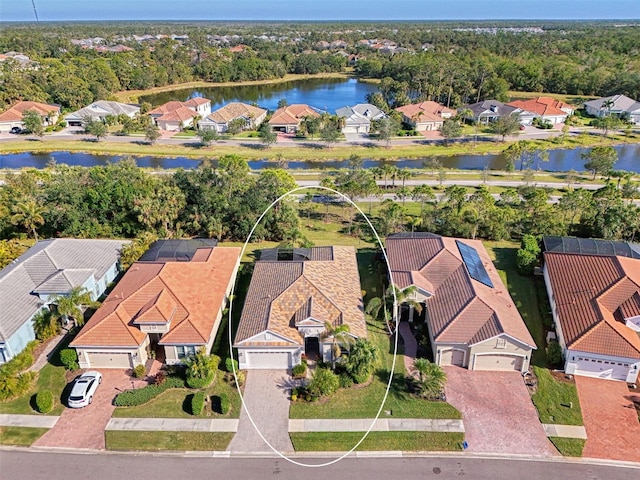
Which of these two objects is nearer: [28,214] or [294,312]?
[294,312]

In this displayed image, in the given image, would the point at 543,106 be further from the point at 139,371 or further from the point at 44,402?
the point at 44,402

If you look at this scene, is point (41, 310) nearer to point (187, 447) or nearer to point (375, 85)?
point (187, 447)

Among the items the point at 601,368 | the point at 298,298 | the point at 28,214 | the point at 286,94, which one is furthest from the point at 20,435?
the point at 286,94

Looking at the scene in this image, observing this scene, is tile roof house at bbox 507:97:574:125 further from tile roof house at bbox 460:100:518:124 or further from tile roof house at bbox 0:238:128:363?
tile roof house at bbox 0:238:128:363

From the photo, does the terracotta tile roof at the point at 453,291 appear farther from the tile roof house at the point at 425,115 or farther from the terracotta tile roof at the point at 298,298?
the tile roof house at the point at 425,115

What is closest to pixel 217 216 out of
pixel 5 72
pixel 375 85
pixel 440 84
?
pixel 440 84

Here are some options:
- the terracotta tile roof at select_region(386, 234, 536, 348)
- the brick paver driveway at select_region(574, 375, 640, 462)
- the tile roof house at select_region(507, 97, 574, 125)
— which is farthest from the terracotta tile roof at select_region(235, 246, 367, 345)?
the tile roof house at select_region(507, 97, 574, 125)
